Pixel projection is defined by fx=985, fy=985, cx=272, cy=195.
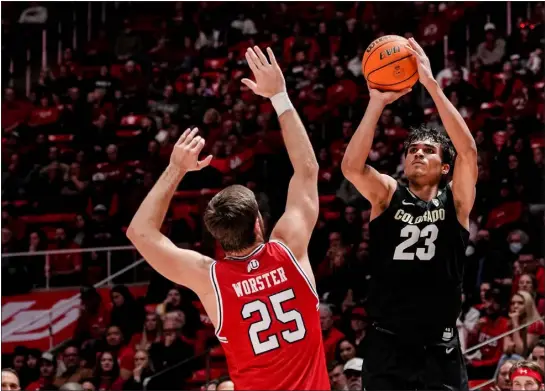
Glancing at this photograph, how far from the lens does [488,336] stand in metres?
10.5

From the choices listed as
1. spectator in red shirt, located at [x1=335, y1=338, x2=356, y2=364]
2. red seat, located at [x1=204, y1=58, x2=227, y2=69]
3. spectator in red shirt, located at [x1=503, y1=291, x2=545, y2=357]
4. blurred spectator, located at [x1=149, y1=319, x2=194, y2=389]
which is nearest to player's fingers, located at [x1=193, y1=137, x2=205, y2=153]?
spectator in red shirt, located at [x1=335, y1=338, x2=356, y2=364]

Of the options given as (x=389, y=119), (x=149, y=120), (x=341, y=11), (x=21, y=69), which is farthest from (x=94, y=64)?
(x=389, y=119)

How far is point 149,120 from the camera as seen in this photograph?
51.1 feet

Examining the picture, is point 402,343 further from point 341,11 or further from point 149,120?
point 341,11

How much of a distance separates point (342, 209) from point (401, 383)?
7.52 meters

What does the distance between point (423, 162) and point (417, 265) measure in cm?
59

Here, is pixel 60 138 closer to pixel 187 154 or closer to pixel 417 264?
pixel 417 264

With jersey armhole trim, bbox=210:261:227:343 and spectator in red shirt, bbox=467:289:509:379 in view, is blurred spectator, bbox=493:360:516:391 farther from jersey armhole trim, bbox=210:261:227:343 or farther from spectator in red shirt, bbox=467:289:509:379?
jersey armhole trim, bbox=210:261:227:343

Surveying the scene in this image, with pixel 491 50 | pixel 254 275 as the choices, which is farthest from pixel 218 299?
pixel 491 50

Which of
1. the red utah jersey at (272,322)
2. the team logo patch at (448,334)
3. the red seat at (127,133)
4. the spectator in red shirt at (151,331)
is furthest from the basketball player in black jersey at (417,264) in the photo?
the red seat at (127,133)

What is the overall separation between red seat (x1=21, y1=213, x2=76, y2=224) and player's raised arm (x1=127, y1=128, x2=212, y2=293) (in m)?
9.92

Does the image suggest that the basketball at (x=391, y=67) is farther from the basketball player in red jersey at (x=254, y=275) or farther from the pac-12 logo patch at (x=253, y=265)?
the pac-12 logo patch at (x=253, y=265)

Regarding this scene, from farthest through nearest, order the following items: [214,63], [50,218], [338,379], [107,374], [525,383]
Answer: [214,63], [50,218], [107,374], [338,379], [525,383]

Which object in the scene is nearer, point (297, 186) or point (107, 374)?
point (297, 186)
